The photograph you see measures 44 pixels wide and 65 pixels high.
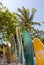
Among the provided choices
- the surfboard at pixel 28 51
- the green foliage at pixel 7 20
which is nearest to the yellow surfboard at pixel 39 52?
the surfboard at pixel 28 51

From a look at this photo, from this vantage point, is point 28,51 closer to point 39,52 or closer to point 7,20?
point 39,52

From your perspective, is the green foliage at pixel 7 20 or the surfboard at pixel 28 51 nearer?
the surfboard at pixel 28 51

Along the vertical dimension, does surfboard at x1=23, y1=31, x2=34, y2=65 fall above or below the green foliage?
below

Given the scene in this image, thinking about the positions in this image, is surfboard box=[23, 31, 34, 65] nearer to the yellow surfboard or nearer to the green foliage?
the yellow surfboard

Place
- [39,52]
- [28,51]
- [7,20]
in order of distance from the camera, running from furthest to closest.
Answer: [7,20]
[28,51]
[39,52]

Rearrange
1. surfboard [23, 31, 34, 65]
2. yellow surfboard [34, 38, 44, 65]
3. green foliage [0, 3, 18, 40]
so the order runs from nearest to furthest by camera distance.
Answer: yellow surfboard [34, 38, 44, 65]
surfboard [23, 31, 34, 65]
green foliage [0, 3, 18, 40]

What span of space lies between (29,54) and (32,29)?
17.4 meters

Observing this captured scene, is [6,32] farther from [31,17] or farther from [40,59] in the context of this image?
[40,59]

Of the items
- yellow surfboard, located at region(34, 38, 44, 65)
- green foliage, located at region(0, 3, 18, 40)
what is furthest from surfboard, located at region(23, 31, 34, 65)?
green foliage, located at region(0, 3, 18, 40)

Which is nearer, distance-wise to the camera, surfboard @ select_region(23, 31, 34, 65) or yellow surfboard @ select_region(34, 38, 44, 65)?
yellow surfboard @ select_region(34, 38, 44, 65)

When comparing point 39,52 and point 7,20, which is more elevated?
point 7,20

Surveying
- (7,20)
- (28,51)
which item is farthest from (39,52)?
(7,20)

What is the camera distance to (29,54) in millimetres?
1878

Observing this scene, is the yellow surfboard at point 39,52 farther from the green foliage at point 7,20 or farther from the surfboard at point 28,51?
the green foliage at point 7,20
